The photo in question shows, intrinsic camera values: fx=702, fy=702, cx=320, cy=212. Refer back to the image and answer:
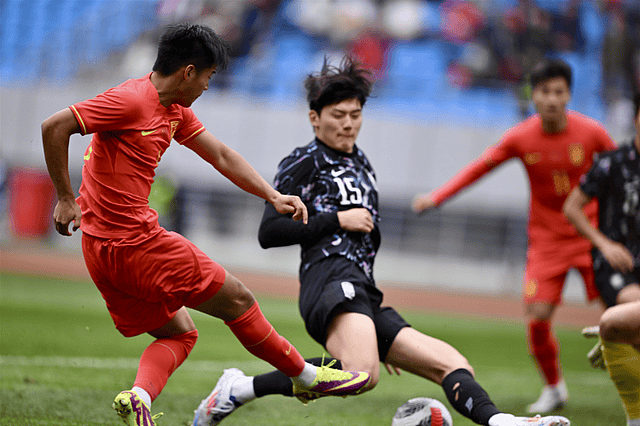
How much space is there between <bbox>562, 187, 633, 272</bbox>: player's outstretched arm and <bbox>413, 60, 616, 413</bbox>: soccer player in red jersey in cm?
99

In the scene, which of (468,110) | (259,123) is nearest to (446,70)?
(468,110)

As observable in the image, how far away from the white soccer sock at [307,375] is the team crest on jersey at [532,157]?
3020 millimetres

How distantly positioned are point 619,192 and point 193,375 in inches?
149

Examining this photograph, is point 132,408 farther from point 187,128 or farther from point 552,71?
point 552,71

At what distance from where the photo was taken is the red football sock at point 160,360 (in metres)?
3.29

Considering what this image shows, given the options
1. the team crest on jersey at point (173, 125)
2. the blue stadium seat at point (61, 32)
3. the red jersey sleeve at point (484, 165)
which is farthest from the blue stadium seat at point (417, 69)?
the team crest on jersey at point (173, 125)

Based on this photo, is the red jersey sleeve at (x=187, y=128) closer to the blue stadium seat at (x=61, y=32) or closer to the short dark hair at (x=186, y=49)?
the short dark hair at (x=186, y=49)

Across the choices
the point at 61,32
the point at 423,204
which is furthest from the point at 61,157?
the point at 61,32

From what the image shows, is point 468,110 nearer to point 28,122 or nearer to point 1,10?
point 28,122

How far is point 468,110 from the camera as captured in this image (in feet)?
69.6

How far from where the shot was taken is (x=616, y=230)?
4508 millimetres

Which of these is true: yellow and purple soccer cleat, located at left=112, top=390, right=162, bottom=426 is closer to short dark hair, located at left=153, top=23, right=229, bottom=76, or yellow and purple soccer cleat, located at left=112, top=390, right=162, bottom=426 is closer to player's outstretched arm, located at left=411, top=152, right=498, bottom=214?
short dark hair, located at left=153, top=23, right=229, bottom=76

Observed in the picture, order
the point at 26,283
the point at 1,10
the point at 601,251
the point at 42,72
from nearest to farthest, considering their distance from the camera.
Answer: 1. the point at 601,251
2. the point at 26,283
3. the point at 42,72
4. the point at 1,10

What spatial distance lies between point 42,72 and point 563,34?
16407 mm
